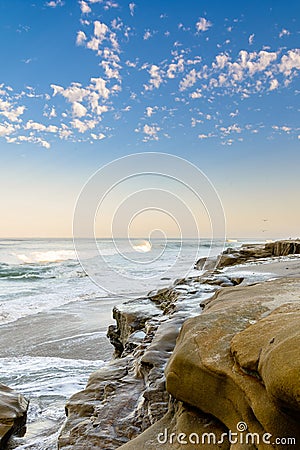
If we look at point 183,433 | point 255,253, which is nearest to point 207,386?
point 183,433

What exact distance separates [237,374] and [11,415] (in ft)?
9.60

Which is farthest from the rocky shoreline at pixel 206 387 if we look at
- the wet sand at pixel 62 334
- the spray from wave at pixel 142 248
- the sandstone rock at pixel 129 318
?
the spray from wave at pixel 142 248

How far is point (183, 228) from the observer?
13.2 meters

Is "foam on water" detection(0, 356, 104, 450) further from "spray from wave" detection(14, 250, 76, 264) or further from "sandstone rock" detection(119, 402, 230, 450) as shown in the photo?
"spray from wave" detection(14, 250, 76, 264)

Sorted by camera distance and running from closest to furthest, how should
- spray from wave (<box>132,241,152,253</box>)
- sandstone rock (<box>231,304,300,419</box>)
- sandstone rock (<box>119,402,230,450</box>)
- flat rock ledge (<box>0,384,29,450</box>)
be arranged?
sandstone rock (<box>231,304,300,419</box>) < sandstone rock (<box>119,402,230,450</box>) < flat rock ledge (<box>0,384,29,450</box>) < spray from wave (<box>132,241,152,253</box>)

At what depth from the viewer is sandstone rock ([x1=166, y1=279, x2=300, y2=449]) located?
1.45m

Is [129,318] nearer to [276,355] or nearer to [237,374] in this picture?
[237,374]

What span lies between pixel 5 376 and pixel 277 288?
466 centimetres

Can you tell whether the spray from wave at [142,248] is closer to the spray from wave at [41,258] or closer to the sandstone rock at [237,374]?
the spray from wave at [41,258]

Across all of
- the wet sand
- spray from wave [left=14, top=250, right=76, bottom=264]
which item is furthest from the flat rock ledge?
spray from wave [left=14, top=250, right=76, bottom=264]

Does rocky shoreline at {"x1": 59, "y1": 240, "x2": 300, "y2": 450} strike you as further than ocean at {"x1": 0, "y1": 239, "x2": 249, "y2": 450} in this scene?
No

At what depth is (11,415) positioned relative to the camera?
3672 mm

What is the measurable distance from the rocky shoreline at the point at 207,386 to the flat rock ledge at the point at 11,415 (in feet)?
3.32

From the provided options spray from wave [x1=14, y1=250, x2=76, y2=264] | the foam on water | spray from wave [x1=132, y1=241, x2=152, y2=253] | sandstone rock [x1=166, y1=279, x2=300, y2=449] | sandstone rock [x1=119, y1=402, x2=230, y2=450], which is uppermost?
sandstone rock [x1=166, y1=279, x2=300, y2=449]
